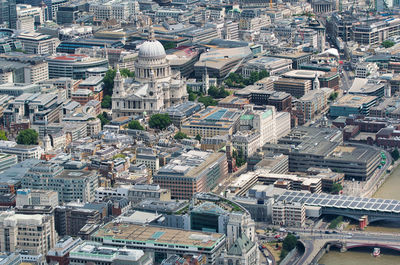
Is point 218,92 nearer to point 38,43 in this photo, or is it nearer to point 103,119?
point 103,119

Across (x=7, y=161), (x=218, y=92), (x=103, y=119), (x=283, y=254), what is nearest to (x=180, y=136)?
(x=103, y=119)

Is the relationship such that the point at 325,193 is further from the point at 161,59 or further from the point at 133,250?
the point at 161,59

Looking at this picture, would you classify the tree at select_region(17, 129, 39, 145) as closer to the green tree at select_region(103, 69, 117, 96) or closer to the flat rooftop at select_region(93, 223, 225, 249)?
the green tree at select_region(103, 69, 117, 96)

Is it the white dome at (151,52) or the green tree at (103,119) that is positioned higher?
the white dome at (151,52)

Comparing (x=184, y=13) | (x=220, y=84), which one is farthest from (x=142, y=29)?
(x=220, y=84)

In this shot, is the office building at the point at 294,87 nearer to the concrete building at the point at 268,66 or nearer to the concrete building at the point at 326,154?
the concrete building at the point at 268,66

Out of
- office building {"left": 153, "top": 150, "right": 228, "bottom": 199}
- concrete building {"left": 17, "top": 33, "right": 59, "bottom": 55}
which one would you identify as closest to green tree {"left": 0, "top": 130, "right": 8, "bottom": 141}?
office building {"left": 153, "top": 150, "right": 228, "bottom": 199}

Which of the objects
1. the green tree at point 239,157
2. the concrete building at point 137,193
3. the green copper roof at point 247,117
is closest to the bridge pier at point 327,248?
the concrete building at point 137,193
